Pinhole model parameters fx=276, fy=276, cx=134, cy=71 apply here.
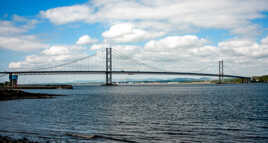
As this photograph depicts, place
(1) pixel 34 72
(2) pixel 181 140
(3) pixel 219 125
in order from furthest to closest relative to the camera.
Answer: (1) pixel 34 72 → (3) pixel 219 125 → (2) pixel 181 140

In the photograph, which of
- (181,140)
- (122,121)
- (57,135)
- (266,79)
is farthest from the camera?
(266,79)

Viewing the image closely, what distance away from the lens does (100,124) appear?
16.2 metres

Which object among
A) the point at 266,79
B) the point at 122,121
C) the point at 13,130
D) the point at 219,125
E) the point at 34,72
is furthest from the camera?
the point at 266,79

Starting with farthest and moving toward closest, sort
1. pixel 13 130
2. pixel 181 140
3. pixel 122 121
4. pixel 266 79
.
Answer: pixel 266 79 < pixel 122 121 < pixel 13 130 < pixel 181 140

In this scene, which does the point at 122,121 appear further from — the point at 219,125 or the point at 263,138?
the point at 263,138

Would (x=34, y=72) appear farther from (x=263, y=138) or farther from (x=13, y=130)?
(x=263, y=138)

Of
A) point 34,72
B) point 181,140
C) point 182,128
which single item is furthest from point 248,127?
point 34,72

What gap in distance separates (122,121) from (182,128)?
425 cm

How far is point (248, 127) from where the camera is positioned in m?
14.6

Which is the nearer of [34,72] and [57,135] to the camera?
[57,135]

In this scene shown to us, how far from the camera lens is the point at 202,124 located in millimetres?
15852

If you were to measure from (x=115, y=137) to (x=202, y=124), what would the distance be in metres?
5.78

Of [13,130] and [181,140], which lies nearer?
[181,140]

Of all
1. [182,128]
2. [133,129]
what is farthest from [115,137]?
[182,128]
